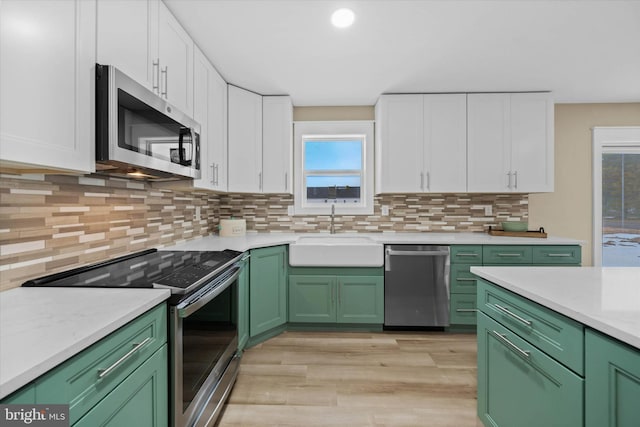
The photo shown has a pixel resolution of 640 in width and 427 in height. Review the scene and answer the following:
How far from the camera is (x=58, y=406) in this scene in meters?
0.66

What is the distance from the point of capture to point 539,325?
107 centimetres

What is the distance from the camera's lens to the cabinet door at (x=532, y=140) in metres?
2.98

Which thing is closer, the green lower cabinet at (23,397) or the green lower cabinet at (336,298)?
the green lower cabinet at (23,397)

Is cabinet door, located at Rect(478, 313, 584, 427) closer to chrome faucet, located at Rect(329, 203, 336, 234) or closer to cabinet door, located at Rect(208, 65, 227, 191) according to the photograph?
chrome faucet, located at Rect(329, 203, 336, 234)

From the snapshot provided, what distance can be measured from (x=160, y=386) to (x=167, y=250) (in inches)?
Result: 47.7

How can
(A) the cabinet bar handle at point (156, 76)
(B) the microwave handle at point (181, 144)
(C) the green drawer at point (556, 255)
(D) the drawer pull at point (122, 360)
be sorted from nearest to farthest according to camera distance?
(D) the drawer pull at point (122, 360) < (A) the cabinet bar handle at point (156, 76) < (B) the microwave handle at point (181, 144) < (C) the green drawer at point (556, 255)

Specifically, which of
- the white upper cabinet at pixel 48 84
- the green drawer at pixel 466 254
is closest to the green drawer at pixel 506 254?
the green drawer at pixel 466 254

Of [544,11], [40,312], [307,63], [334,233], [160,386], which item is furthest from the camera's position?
[334,233]

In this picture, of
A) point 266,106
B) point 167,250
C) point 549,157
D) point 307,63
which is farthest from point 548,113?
point 167,250

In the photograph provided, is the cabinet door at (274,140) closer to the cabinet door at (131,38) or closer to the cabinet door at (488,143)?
the cabinet door at (131,38)

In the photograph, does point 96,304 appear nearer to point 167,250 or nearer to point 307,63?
point 167,250

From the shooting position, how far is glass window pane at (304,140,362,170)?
3475 mm

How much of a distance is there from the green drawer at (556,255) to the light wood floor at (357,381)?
3.18 ft

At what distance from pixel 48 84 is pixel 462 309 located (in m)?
3.16
